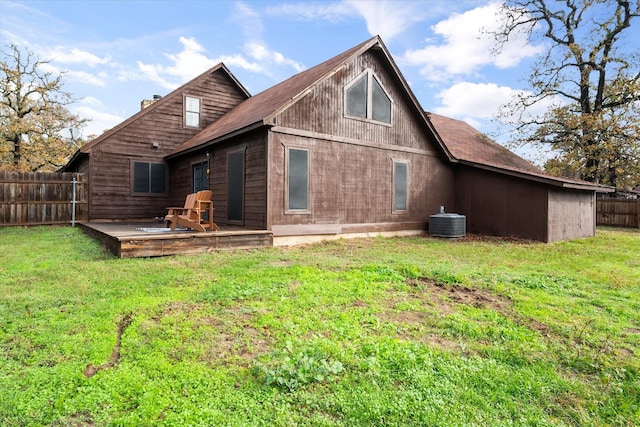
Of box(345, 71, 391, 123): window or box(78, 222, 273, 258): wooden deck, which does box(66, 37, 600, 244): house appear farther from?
box(78, 222, 273, 258): wooden deck

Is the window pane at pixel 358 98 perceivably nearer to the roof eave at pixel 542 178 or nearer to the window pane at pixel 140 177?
the roof eave at pixel 542 178

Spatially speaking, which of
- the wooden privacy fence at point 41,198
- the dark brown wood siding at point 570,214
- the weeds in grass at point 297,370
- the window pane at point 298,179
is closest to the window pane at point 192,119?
the wooden privacy fence at point 41,198

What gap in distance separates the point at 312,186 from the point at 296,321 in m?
6.40

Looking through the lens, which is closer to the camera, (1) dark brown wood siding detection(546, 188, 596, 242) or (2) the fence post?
(1) dark brown wood siding detection(546, 188, 596, 242)

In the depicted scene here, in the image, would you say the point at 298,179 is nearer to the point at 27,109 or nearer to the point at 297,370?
the point at 297,370

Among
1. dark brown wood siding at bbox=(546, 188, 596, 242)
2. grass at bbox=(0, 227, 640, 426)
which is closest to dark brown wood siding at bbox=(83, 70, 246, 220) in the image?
grass at bbox=(0, 227, 640, 426)

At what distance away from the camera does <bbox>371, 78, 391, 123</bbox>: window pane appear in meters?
11.1

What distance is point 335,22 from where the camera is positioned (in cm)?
1267

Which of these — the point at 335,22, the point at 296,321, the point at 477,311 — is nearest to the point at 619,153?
the point at 335,22

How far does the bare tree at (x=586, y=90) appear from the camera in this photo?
17234 mm

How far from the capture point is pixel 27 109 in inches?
816

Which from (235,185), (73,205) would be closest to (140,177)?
(73,205)

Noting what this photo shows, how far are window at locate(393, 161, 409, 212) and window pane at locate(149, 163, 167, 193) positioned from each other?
8.89 metres

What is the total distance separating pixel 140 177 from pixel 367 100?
29.3 feet
